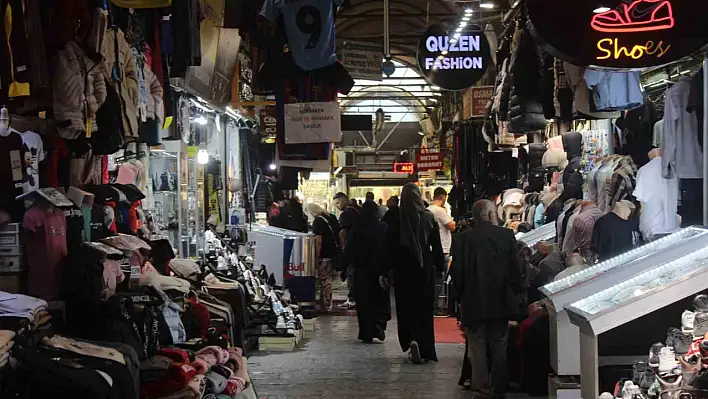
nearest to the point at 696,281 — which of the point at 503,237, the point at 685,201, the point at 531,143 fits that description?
the point at 685,201

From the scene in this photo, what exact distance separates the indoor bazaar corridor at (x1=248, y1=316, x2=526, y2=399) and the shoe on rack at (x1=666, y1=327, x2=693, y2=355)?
9.30ft

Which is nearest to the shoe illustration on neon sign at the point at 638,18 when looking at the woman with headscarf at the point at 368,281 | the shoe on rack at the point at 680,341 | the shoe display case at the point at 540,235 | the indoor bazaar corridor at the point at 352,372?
the shoe on rack at the point at 680,341

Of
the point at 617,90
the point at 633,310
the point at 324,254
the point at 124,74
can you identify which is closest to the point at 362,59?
the point at 324,254

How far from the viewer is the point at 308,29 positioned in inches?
299

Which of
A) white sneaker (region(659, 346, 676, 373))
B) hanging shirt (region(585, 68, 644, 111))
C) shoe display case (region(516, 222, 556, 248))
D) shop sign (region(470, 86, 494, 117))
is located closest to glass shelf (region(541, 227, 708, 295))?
white sneaker (region(659, 346, 676, 373))

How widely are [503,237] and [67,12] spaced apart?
385cm

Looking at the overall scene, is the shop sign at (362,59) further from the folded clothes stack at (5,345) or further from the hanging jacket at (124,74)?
the folded clothes stack at (5,345)

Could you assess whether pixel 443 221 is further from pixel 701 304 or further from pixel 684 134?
pixel 701 304

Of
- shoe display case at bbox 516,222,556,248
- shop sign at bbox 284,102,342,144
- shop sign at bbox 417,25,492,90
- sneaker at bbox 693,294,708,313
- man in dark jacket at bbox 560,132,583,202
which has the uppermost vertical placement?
shop sign at bbox 417,25,492,90

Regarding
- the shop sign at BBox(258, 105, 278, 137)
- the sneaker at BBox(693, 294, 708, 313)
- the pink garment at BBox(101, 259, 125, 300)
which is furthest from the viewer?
the shop sign at BBox(258, 105, 278, 137)

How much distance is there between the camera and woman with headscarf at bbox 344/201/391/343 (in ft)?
35.5

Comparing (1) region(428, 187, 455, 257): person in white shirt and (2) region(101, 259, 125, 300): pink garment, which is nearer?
(2) region(101, 259, 125, 300): pink garment

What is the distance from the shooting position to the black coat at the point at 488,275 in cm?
700

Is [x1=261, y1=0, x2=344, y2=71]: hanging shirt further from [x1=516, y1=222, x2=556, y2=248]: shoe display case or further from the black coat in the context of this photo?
[x1=516, y1=222, x2=556, y2=248]: shoe display case
